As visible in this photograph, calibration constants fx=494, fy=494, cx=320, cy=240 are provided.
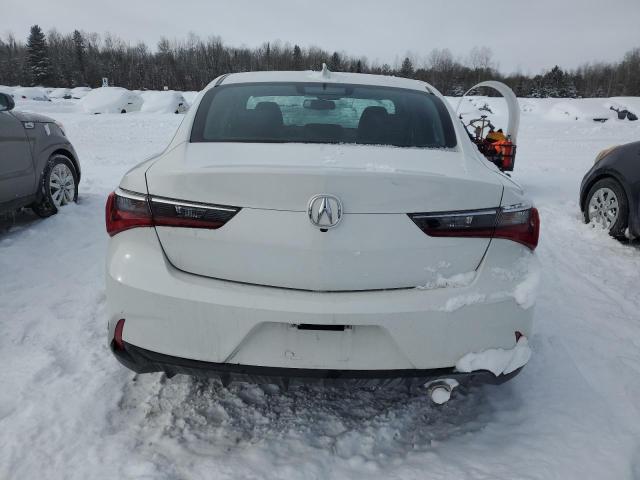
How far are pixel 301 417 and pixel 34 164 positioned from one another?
13.9ft

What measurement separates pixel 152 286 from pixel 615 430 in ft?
6.85

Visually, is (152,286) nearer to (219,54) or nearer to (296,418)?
(296,418)

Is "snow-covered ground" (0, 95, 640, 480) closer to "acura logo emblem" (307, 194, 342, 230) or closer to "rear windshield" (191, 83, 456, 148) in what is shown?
"acura logo emblem" (307, 194, 342, 230)

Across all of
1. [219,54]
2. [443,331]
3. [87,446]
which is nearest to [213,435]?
[87,446]

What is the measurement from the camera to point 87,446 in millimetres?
2033

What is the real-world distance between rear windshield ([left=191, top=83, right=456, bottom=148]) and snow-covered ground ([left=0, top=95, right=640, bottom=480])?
4.13 ft

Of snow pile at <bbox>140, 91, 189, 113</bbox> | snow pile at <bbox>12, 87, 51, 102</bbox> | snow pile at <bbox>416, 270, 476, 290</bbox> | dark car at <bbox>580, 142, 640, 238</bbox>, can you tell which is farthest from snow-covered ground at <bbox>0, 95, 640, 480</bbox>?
snow pile at <bbox>12, 87, 51, 102</bbox>

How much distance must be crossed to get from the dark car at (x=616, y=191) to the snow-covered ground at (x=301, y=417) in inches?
65.2

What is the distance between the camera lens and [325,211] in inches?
69.3

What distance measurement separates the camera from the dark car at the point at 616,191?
15.8 ft

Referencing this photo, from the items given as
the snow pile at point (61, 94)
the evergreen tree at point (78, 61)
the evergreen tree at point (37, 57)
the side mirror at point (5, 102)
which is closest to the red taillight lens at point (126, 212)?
the side mirror at point (5, 102)

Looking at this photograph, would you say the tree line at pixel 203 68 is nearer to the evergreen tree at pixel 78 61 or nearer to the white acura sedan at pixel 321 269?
the evergreen tree at pixel 78 61

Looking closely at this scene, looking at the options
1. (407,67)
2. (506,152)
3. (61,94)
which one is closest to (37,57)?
(61,94)

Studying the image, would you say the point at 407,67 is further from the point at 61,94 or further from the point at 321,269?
the point at 321,269
